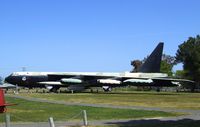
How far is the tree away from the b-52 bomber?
965 inches

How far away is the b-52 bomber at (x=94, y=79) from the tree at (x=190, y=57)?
24.5 m

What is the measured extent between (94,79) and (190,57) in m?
33.1

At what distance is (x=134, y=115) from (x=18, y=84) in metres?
52.1

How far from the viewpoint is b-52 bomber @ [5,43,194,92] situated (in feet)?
254

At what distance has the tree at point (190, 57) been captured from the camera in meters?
103

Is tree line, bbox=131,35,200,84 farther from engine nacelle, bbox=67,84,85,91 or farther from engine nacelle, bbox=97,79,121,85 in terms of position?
engine nacelle, bbox=67,84,85,91

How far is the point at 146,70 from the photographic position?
81188 mm

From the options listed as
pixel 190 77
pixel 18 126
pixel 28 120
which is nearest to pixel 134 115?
pixel 28 120

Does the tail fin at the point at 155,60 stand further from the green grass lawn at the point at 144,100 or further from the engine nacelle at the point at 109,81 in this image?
the green grass lawn at the point at 144,100

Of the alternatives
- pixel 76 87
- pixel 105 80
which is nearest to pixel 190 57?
pixel 105 80

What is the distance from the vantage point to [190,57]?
105 m

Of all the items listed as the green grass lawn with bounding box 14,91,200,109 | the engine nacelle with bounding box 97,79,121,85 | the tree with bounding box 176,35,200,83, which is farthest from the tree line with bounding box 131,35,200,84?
the green grass lawn with bounding box 14,91,200,109

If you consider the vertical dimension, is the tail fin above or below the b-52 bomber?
above

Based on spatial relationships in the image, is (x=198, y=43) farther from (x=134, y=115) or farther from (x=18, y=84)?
(x=134, y=115)
